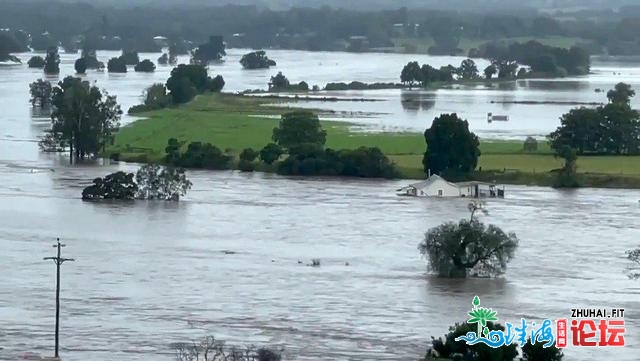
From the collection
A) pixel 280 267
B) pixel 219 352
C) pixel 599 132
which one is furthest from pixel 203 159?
pixel 219 352

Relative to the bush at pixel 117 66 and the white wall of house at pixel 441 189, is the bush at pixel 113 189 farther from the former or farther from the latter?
the bush at pixel 117 66

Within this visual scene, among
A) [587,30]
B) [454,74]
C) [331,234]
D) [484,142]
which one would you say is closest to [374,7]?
[587,30]

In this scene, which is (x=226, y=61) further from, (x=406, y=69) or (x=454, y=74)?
(x=406, y=69)

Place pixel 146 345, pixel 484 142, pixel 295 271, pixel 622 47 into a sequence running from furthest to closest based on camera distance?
1. pixel 622 47
2. pixel 484 142
3. pixel 295 271
4. pixel 146 345

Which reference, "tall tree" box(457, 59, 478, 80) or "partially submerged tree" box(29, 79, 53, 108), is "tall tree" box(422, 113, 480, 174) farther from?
"tall tree" box(457, 59, 478, 80)

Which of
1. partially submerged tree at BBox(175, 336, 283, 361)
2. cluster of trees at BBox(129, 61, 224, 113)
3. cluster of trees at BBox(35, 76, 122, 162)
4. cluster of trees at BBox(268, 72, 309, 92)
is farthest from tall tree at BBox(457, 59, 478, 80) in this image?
partially submerged tree at BBox(175, 336, 283, 361)

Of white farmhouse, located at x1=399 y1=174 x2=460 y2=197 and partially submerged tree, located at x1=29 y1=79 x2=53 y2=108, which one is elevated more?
partially submerged tree, located at x1=29 y1=79 x2=53 y2=108

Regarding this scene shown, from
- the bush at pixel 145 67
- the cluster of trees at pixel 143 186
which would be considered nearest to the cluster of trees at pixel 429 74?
the bush at pixel 145 67
